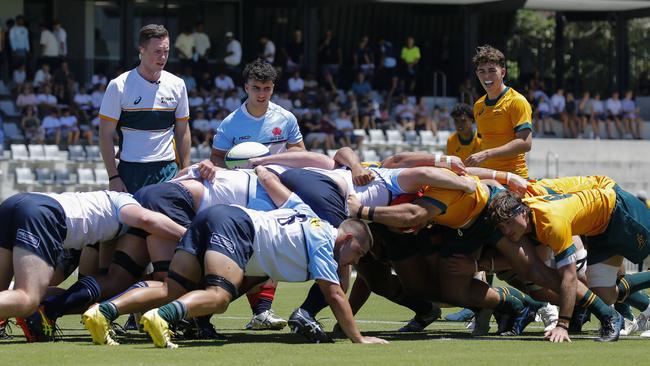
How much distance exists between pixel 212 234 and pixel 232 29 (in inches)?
1089

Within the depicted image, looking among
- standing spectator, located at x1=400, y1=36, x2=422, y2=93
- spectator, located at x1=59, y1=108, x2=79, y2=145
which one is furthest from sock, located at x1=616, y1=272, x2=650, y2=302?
standing spectator, located at x1=400, y1=36, x2=422, y2=93

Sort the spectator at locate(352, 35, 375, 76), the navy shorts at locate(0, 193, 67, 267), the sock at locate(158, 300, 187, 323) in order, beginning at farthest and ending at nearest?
the spectator at locate(352, 35, 375, 76) < the navy shorts at locate(0, 193, 67, 267) < the sock at locate(158, 300, 187, 323)

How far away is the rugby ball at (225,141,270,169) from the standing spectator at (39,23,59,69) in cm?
2065

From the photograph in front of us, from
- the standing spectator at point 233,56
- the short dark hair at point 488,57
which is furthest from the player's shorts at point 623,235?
the standing spectator at point 233,56

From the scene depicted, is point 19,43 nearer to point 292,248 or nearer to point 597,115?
point 597,115

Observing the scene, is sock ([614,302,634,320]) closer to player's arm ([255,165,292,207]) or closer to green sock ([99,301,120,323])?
player's arm ([255,165,292,207])

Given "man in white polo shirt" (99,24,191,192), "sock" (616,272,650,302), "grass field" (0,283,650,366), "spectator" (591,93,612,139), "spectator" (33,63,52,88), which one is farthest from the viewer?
"spectator" (591,93,612,139)

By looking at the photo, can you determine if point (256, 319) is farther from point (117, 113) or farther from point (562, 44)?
point (562, 44)

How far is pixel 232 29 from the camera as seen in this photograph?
120 feet

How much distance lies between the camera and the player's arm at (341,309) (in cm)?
932

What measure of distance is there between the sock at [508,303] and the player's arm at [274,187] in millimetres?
1932

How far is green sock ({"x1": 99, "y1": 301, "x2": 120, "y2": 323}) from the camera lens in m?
9.12

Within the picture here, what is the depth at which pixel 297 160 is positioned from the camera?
35.2 ft

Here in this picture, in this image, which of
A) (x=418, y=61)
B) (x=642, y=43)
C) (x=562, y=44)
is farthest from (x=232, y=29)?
(x=642, y=43)
